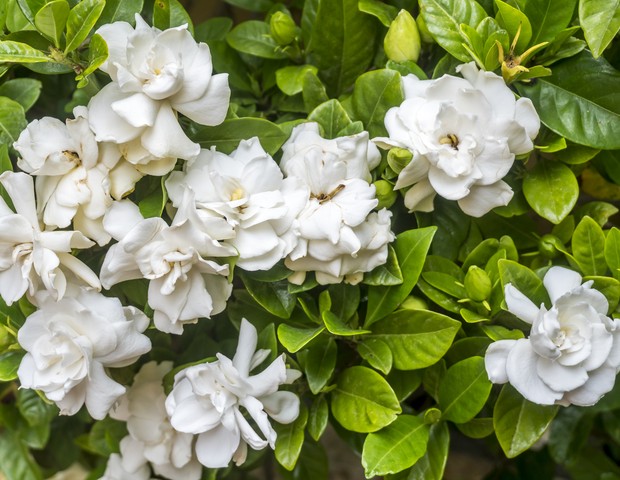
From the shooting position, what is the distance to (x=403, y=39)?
1015 millimetres

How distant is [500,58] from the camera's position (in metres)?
0.94

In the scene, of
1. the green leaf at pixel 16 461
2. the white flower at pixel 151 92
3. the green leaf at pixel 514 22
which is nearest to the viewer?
the white flower at pixel 151 92

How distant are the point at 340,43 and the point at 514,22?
25 cm

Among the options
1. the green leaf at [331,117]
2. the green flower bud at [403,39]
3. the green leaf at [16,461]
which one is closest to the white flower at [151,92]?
the green leaf at [331,117]

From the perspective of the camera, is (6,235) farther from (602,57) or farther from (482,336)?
(602,57)

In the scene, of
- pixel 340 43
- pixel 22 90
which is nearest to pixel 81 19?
pixel 22 90

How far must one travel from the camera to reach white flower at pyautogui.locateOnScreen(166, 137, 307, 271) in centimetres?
89

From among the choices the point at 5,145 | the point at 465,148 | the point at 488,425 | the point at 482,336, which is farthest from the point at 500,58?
the point at 5,145

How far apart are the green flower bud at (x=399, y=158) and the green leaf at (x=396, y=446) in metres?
0.35

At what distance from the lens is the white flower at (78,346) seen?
2.95ft

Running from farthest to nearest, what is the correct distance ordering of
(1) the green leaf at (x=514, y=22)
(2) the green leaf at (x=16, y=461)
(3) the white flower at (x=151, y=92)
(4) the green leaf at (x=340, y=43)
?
(2) the green leaf at (x=16, y=461), (4) the green leaf at (x=340, y=43), (1) the green leaf at (x=514, y=22), (3) the white flower at (x=151, y=92)

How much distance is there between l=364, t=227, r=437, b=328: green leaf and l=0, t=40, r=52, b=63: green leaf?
49 centimetres

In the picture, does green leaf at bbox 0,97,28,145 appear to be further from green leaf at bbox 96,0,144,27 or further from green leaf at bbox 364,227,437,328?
green leaf at bbox 364,227,437,328

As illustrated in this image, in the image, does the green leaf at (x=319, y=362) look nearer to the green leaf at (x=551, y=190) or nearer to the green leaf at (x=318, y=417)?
the green leaf at (x=318, y=417)
